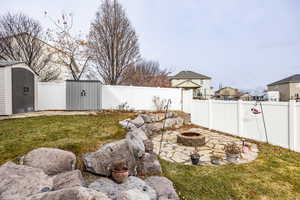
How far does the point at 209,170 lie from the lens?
3316mm

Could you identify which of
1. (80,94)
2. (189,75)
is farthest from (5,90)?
(189,75)

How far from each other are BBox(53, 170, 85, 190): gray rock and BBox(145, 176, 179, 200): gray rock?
Answer: 1.11 meters

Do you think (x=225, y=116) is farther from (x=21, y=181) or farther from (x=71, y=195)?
(x=21, y=181)

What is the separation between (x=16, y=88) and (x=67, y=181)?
7494mm

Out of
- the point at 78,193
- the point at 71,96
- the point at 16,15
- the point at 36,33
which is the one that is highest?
the point at 16,15

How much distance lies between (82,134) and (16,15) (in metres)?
13.8

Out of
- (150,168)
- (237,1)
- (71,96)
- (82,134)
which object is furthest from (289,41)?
(71,96)

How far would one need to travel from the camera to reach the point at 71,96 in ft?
27.2

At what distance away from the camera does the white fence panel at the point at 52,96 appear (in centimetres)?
861

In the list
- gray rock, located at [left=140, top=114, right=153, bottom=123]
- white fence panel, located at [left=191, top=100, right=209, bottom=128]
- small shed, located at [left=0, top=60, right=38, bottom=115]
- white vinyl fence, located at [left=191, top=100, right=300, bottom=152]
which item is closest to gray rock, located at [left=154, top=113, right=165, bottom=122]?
gray rock, located at [left=140, top=114, right=153, bottom=123]

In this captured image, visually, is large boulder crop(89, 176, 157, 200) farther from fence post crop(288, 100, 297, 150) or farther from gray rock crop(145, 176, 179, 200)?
fence post crop(288, 100, 297, 150)

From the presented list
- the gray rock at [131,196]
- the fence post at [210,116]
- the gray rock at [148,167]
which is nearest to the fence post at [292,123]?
the fence post at [210,116]

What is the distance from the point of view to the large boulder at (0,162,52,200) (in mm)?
1646

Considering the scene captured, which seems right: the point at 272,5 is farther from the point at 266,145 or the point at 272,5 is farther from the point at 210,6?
the point at 266,145
